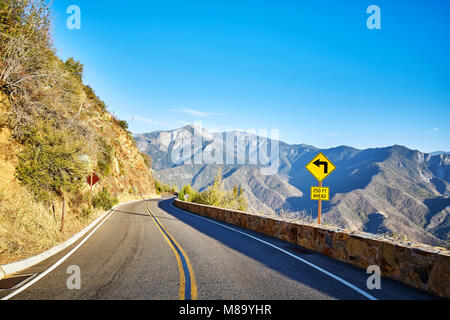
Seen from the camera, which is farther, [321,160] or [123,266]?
[321,160]

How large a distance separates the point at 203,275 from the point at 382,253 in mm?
4202

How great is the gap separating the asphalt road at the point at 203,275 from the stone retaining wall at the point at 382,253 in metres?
0.27

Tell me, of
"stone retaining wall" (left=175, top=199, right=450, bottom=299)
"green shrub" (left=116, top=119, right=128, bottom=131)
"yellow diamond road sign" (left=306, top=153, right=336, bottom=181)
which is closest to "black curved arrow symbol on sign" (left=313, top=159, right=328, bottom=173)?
"yellow diamond road sign" (left=306, top=153, right=336, bottom=181)

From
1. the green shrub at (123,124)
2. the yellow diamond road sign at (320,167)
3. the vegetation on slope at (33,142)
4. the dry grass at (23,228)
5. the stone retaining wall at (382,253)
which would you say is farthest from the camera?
the green shrub at (123,124)

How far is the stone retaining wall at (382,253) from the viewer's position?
4535 millimetres

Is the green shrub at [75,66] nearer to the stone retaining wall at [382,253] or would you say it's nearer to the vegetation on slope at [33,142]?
the vegetation on slope at [33,142]

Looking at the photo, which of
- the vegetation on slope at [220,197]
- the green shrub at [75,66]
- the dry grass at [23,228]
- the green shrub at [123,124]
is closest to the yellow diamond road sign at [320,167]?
the dry grass at [23,228]

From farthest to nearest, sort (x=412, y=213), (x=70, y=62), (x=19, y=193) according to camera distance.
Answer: (x=412, y=213) < (x=70, y=62) < (x=19, y=193)

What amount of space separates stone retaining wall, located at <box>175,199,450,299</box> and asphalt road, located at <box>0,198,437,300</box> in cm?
27

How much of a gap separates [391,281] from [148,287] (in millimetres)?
5091

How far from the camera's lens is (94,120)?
29.3 m

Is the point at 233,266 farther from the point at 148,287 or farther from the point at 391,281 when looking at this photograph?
the point at 391,281
